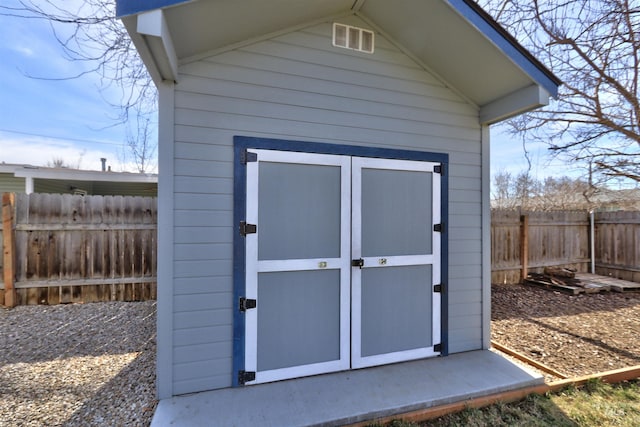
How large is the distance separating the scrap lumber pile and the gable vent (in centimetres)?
592

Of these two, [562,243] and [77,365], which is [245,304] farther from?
[562,243]

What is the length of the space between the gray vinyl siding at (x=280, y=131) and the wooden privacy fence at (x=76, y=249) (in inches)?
118

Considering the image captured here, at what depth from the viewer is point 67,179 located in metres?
7.13

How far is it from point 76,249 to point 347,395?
448 cm

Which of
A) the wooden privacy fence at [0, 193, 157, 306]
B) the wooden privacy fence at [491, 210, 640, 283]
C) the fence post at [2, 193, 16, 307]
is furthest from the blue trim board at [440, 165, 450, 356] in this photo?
the fence post at [2, 193, 16, 307]

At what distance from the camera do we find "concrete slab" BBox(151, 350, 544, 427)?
2047mm

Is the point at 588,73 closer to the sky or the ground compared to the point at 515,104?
closer to the sky

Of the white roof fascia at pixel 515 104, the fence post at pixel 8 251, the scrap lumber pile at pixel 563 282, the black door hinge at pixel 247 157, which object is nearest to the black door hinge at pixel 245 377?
the black door hinge at pixel 247 157

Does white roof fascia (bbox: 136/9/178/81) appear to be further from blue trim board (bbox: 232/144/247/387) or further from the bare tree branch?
the bare tree branch

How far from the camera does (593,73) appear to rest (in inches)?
236

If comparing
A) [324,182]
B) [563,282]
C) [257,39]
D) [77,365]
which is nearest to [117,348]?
[77,365]

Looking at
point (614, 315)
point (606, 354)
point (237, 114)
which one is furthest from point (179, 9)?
point (614, 315)

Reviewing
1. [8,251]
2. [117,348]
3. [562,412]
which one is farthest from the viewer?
[8,251]

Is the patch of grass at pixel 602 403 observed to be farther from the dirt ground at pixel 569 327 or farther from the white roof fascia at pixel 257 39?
the white roof fascia at pixel 257 39
